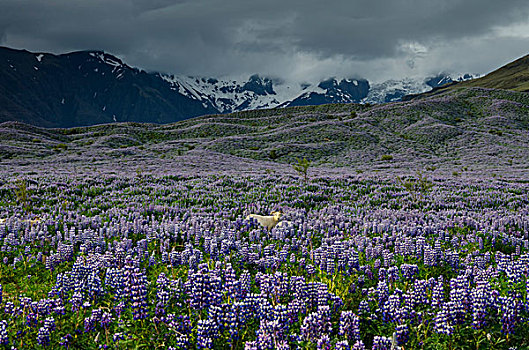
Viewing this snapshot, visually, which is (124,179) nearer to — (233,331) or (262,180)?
(262,180)

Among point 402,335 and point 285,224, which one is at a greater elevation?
point 285,224

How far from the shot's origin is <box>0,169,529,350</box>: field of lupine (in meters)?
4.17

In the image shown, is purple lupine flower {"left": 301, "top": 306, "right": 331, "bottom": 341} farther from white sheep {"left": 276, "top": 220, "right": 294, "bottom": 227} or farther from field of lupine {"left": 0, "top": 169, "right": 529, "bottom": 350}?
white sheep {"left": 276, "top": 220, "right": 294, "bottom": 227}

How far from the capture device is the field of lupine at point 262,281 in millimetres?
4172

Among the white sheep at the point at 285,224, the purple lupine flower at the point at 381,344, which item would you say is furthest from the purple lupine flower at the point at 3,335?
the white sheep at the point at 285,224

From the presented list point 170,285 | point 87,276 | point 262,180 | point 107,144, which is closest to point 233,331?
point 170,285

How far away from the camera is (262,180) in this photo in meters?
18.7

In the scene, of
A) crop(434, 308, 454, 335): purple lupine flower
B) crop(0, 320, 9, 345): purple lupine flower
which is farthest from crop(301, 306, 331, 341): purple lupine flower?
crop(0, 320, 9, 345): purple lupine flower

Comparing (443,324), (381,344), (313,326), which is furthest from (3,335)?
(443,324)

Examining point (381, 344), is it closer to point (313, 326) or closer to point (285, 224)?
point (313, 326)

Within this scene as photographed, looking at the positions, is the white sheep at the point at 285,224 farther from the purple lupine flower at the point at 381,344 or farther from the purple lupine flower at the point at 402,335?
the purple lupine flower at the point at 381,344

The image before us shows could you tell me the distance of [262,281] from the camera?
515cm

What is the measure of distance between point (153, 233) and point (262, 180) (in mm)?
10389

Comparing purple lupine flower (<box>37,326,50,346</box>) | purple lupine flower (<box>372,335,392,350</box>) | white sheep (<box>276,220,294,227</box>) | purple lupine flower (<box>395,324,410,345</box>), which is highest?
white sheep (<box>276,220,294,227</box>)
